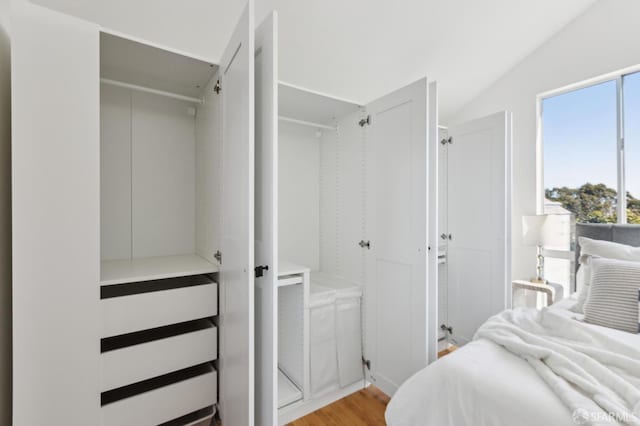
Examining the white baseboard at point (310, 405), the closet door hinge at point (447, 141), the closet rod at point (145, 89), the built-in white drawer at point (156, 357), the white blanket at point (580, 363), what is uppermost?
the closet rod at point (145, 89)

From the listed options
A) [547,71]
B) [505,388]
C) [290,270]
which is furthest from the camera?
[547,71]

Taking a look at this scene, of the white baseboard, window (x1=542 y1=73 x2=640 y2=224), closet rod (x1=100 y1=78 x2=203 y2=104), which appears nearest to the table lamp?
window (x1=542 y1=73 x2=640 y2=224)

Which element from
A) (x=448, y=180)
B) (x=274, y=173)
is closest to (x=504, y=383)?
(x=274, y=173)

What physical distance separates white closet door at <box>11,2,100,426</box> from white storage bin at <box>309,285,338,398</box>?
116cm

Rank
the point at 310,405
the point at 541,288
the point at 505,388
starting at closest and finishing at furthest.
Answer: the point at 505,388 < the point at 310,405 < the point at 541,288

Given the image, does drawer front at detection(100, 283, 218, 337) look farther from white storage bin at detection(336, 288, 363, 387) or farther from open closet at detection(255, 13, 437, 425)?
white storage bin at detection(336, 288, 363, 387)

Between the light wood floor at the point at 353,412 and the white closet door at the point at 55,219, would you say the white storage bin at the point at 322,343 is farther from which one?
the white closet door at the point at 55,219

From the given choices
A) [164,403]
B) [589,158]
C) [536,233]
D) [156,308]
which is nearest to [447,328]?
[536,233]

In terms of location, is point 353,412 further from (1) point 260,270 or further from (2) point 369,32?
(2) point 369,32

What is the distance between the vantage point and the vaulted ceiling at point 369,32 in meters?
1.64

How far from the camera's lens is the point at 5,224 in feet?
3.92

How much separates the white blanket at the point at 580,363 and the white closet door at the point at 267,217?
3.47 feet

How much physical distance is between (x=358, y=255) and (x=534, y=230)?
5.99 feet

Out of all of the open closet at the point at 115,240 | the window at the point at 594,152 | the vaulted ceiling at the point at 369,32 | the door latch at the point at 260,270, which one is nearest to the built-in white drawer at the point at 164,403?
the open closet at the point at 115,240
